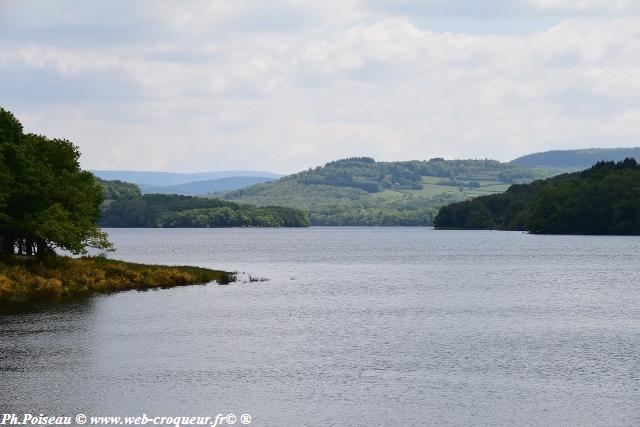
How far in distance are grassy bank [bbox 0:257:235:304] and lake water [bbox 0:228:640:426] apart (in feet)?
13.4

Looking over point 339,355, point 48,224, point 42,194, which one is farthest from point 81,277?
point 339,355

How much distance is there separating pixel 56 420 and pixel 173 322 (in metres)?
34.2

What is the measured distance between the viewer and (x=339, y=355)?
59.1 meters

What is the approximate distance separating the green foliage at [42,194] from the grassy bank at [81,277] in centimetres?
300

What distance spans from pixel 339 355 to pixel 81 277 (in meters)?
46.3

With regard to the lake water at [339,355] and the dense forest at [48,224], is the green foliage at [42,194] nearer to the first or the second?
the dense forest at [48,224]

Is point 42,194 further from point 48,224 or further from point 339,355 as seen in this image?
point 339,355

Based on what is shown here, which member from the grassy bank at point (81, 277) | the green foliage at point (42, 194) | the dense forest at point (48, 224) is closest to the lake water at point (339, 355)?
the grassy bank at point (81, 277)

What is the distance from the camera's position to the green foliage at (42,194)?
299ft

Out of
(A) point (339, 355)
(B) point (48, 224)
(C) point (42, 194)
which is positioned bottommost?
(A) point (339, 355)

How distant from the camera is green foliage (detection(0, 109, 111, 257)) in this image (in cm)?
9125

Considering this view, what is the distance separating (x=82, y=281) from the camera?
9588 centimetres

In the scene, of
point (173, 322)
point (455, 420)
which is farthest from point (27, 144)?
point (455, 420)

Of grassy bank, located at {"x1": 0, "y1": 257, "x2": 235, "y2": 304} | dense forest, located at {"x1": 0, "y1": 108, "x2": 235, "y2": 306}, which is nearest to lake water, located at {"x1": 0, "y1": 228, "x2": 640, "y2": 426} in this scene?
grassy bank, located at {"x1": 0, "y1": 257, "x2": 235, "y2": 304}
